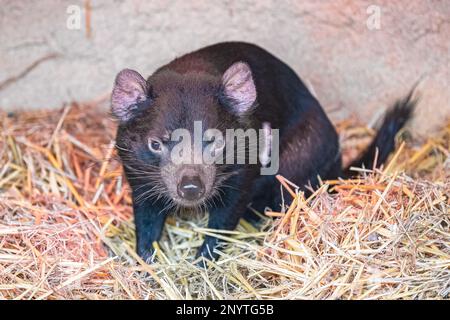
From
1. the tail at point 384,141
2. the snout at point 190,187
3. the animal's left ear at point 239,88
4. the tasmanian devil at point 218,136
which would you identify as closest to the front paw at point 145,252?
the tasmanian devil at point 218,136

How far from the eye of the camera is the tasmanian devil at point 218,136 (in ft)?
13.0

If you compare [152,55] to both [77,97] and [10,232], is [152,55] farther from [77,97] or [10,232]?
[10,232]

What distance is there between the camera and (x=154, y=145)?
4.02 meters

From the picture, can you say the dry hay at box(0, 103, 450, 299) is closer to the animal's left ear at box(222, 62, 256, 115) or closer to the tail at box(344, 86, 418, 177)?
the tail at box(344, 86, 418, 177)

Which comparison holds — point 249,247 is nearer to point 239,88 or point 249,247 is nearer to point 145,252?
point 145,252

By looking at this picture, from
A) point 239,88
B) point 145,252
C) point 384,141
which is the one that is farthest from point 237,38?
point 145,252

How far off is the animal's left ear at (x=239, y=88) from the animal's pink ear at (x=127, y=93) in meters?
0.42

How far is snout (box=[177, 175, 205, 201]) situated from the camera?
384 cm

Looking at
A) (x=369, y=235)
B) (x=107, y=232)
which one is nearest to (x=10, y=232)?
(x=107, y=232)

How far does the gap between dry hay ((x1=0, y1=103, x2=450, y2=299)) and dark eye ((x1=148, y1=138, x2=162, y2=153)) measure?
1.89 ft

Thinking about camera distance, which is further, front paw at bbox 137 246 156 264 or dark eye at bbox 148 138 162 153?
front paw at bbox 137 246 156 264

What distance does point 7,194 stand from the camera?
4.80 meters

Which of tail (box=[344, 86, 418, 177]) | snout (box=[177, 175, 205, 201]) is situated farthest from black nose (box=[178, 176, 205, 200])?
tail (box=[344, 86, 418, 177])

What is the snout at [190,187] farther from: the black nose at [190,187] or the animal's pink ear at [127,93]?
the animal's pink ear at [127,93]
